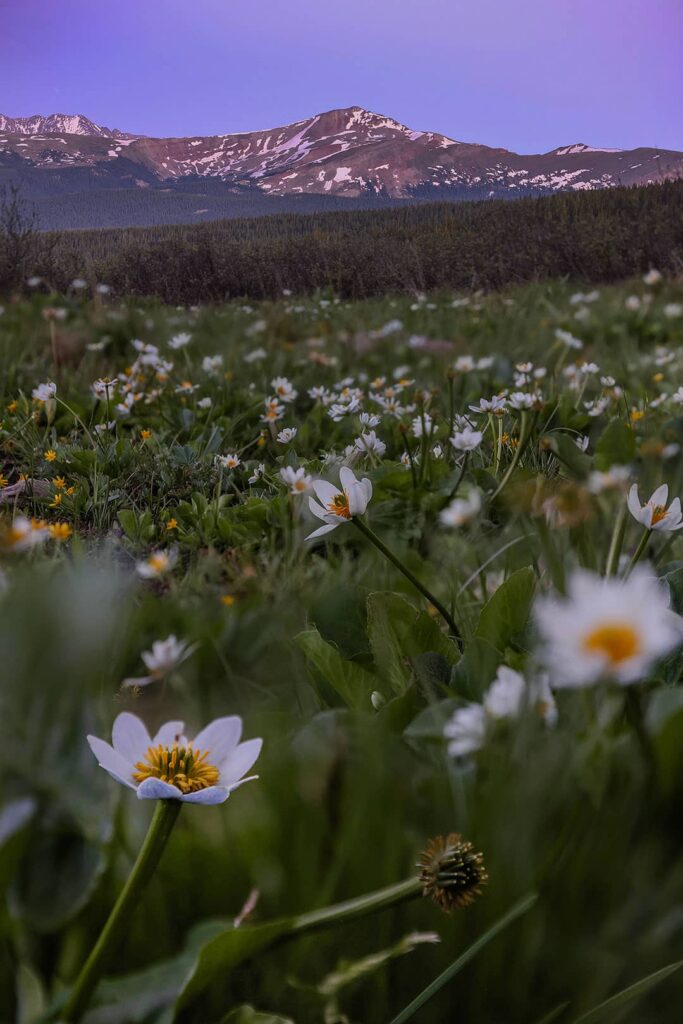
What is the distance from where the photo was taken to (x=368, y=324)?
557cm

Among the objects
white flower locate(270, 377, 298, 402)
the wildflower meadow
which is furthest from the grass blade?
white flower locate(270, 377, 298, 402)

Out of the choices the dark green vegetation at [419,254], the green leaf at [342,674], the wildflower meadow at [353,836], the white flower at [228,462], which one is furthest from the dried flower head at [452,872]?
the dark green vegetation at [419,254]

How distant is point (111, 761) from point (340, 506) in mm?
500

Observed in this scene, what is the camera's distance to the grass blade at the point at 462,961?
400 millimetres

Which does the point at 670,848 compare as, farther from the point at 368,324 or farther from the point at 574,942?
the point at 368,324

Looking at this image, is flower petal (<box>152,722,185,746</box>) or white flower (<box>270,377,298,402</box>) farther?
white flower (<box>270,377,298,402</box>)

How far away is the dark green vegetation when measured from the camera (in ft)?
29.3

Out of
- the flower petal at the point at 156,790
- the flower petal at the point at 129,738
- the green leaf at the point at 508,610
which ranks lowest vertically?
the green leaf at the point at 508,610

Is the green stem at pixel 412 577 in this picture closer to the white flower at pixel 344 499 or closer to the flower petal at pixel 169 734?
the white flower at pixel 344 499

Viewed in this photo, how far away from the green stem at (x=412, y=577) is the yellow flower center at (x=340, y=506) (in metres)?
0.02

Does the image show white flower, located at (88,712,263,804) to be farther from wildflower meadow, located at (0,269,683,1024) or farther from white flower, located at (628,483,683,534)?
white flower, located at (628,483,683,534)

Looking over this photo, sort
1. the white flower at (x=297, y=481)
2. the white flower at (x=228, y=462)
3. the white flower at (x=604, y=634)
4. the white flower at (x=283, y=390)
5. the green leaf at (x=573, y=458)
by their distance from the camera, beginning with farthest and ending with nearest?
the white flower at (x=283, y=390) < the white flower at (x=228, y=462) < the white flower at (x=297, y=481) < the green leaf at (x=573, y=458) < the white flower at (x=604, y=634)

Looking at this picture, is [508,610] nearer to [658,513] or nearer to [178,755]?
[658,513]

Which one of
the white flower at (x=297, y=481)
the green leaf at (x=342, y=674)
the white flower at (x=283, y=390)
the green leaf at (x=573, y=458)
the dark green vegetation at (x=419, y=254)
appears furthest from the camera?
the dark green vegetation at (x=419, y=254)
